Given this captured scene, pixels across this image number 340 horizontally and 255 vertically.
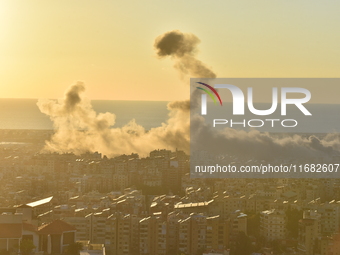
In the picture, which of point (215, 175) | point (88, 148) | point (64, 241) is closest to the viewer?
point (64, 241)

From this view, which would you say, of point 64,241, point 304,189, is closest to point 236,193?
point 304,189

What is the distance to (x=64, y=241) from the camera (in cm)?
830

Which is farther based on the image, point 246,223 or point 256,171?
point 256,171

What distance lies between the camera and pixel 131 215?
12.5 meters

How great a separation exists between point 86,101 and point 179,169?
494 cm

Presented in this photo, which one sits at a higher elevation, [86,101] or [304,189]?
[86,101]

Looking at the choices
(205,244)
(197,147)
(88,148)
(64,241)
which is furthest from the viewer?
(88,148)

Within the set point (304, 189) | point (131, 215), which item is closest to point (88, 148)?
point (304, 189)

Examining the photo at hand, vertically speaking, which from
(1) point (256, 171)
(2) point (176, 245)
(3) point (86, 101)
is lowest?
(2) point (176, 245)

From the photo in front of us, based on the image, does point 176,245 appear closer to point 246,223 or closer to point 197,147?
point 246,223

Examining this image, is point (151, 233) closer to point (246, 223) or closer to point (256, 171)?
point (246, 223)

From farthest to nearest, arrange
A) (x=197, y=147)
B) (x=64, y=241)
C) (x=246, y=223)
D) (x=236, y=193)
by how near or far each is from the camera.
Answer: (x=197, y=147) < (x=236, y=193) < (x=246, y=223) < (x=64, y=241)

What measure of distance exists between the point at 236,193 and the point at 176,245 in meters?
4.57

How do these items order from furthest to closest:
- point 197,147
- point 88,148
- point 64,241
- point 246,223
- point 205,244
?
1. point 88,148
2. point 197,147
3. point 246,223
4. point 205,244
5. point 64,241
